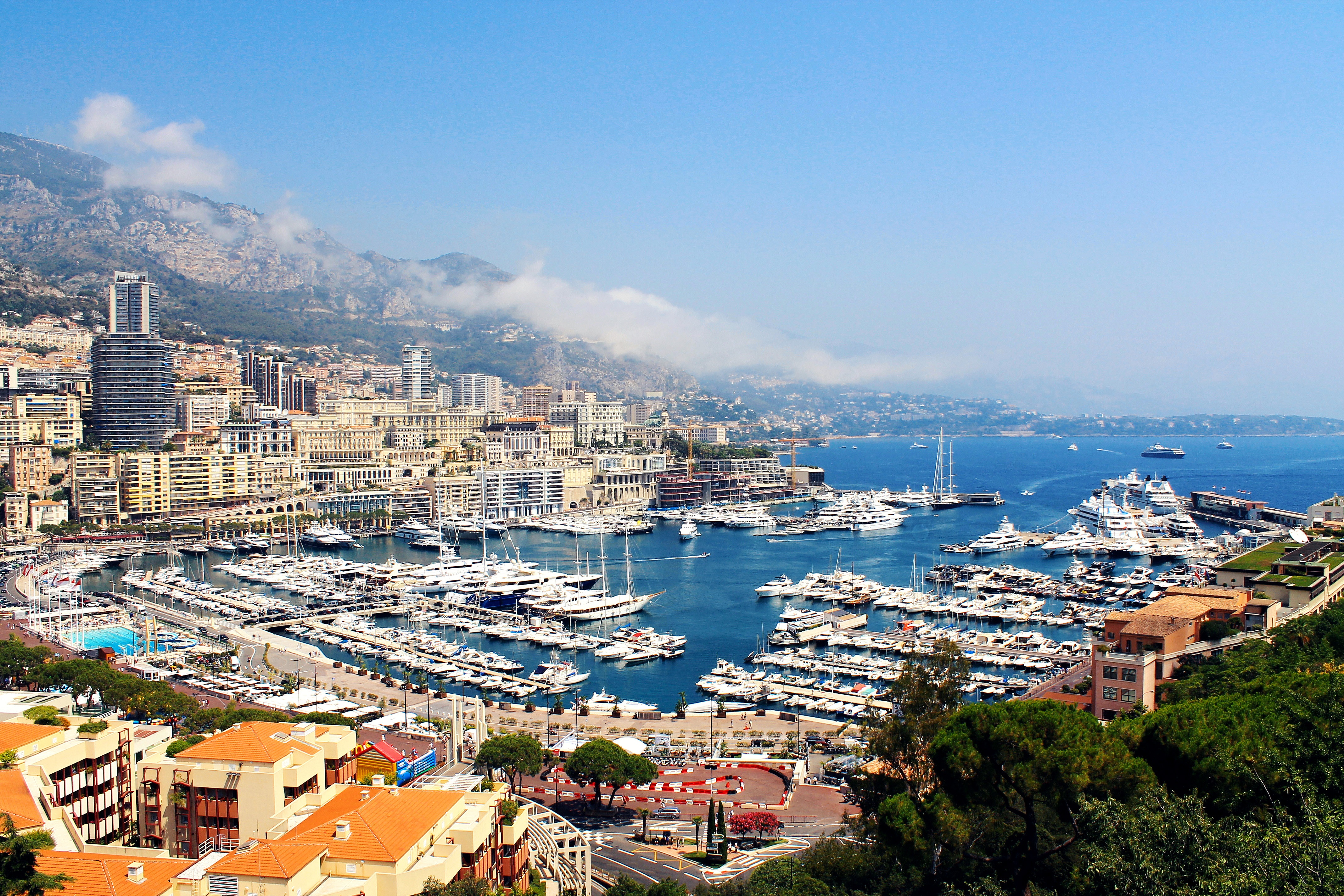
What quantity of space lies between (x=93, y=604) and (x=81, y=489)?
20.2 m

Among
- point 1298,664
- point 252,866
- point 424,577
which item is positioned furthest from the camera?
point 424,577

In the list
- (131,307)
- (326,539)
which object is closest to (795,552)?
(326,539)

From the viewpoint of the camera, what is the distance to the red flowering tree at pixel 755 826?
1323 centimetres

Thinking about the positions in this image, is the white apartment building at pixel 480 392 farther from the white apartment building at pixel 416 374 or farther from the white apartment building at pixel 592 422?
the white apartment building at pixel 592 422

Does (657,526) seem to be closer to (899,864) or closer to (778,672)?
(778,672)

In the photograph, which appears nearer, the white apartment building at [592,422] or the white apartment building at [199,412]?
the white apartment building at [199,412]

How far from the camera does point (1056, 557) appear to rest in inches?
1649

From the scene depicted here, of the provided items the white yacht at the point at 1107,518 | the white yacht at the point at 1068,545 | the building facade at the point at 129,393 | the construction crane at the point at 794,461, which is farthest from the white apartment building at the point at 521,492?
the white yacht at the point at 1107,518

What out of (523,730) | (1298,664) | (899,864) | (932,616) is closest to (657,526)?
(932,616)

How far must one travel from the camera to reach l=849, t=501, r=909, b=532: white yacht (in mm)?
51812

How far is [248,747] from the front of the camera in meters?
9.91

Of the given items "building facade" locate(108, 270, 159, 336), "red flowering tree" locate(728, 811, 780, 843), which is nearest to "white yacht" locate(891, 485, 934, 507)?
"building facade" locate(108, 270, 159, 336)

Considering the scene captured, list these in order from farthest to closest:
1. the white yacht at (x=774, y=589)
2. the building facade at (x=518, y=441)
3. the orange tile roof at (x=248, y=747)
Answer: the building facade at (x=518, y=441) → the white yacht at (x=774, y=589) → the orange tile roof at (x=248, y=747)

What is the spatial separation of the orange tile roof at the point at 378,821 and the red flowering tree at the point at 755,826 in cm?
511
